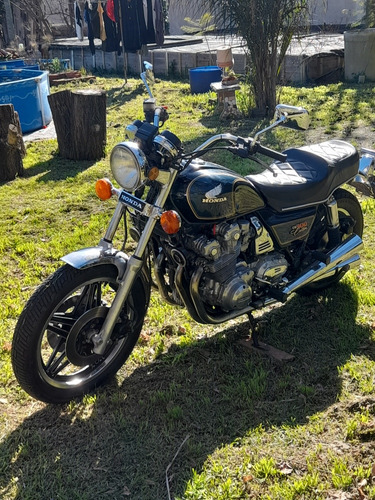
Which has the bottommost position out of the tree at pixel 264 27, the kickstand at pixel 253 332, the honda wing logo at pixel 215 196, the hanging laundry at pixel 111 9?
the kickstand at pixel 253 332

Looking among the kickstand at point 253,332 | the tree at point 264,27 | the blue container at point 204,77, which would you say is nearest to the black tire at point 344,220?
the kickstand at point 253,332

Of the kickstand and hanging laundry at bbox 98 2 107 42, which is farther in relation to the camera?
hanging laundry at bbox 98 2 107 42

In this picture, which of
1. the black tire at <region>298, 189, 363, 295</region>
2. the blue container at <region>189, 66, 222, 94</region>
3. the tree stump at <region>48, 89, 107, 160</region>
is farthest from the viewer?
the blue container at <region>189, 66, 222, 94</region>

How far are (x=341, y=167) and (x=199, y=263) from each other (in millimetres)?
1256

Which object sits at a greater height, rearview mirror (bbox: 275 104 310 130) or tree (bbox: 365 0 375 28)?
tree (bbox: 365 0 375 28)

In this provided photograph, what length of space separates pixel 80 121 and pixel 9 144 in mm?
1024

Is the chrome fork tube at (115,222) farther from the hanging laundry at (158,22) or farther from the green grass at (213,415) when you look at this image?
the hanging laundry at (158,22)

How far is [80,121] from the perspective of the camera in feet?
24.8

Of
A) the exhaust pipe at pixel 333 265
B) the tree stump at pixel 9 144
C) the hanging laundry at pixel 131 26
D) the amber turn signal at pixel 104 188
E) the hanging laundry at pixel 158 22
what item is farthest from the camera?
the hanging laundry at pixel 158 22

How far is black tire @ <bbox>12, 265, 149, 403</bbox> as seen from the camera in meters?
2.80

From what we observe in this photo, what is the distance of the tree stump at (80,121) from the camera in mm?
7445

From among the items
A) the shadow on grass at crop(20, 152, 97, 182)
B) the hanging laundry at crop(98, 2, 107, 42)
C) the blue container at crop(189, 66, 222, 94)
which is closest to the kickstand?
the shadow on grass at crop(20, 152, 97, 182)

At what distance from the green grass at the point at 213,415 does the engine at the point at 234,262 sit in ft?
1.53

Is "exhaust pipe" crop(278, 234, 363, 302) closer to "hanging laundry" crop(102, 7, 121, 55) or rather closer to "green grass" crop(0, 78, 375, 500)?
"green grass" crop(0, 78, 375, 500)
